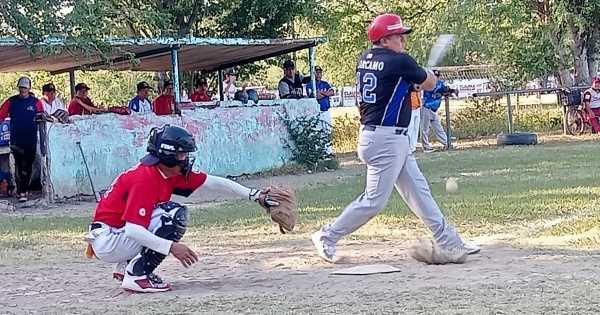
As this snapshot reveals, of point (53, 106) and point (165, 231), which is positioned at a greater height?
point (53, 106)

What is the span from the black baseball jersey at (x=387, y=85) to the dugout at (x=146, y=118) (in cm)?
791

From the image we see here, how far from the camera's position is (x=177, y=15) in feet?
80.8

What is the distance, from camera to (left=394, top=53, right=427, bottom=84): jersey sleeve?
797cm

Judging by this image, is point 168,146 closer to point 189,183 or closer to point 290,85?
point 189,183

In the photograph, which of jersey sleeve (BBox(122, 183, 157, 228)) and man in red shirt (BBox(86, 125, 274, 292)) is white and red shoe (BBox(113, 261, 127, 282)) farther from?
jersey sleeve (BBox(122, 183, 157, 228))

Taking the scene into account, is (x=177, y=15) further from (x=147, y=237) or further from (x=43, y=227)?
(x=147, y=237)

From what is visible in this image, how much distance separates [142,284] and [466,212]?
5.12 metres

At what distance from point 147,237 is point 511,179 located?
30.9 feet

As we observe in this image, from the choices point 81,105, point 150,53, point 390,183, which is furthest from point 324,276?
point 150,53

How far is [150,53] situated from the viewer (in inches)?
792

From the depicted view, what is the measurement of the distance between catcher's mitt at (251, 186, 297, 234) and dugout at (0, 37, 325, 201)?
8335mm

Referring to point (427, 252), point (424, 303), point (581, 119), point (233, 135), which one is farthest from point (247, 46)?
point (424, 303)

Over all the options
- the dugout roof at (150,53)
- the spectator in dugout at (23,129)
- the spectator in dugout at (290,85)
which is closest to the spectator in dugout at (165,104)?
the dugout roof at (150,53)

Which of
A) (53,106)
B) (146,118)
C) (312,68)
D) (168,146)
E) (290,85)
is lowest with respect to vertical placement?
(146,118)
